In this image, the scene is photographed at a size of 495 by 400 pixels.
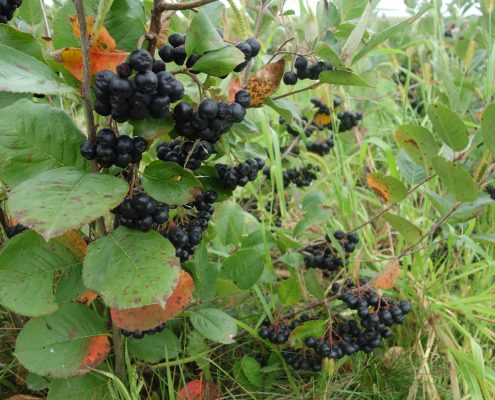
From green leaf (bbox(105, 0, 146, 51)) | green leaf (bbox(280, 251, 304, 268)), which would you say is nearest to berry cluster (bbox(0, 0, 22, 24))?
green leaf (bbox(105, 0, 146, 51))

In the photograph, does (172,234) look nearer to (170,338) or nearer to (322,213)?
(170,338)

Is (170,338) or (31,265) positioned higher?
(31,265)

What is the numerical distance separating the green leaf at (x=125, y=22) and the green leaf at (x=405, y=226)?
846mm

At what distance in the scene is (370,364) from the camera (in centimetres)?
157

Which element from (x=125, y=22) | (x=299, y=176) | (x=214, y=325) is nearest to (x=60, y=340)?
(x=214, y=325)

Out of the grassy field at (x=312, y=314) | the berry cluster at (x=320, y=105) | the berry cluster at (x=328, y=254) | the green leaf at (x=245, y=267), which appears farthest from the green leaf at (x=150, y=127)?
the berry cluster at (x=320, y=105)

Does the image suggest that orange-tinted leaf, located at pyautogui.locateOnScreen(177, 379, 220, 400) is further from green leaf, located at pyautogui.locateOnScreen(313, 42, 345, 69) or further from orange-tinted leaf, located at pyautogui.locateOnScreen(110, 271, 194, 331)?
green leaf, located at pyautogui.locateOnScreen(313, 42, 345, 69)

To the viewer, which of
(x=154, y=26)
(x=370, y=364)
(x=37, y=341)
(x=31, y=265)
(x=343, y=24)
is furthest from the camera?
(x=370, y=364)

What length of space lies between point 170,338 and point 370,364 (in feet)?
2.02

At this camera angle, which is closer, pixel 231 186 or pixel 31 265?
pixel 31 265

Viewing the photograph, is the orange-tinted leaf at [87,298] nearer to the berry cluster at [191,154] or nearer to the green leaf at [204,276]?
the green leaf at [204,276]

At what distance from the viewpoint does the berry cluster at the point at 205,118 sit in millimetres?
859

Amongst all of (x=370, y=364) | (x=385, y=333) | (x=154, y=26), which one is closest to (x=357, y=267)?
(x=385, y=333)

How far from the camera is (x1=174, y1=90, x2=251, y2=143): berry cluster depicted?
2.82 ft
